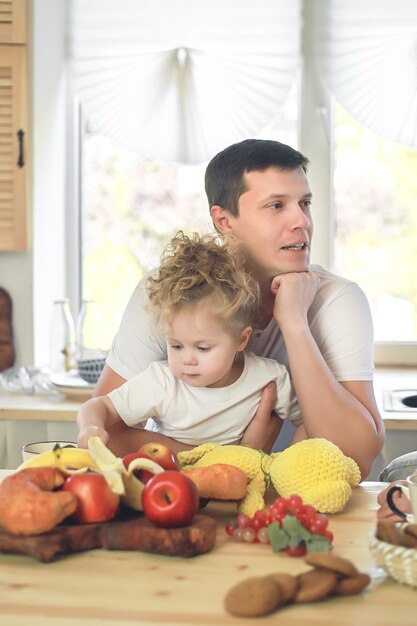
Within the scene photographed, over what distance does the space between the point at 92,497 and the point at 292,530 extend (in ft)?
0.85

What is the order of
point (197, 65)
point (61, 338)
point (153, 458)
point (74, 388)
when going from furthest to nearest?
point (197, 65), point (61, 338), point (74, 388), point (153, 458)

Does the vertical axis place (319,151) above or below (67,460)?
above

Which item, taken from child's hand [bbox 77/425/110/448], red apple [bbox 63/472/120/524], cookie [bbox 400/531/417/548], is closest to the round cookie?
cookie [bbox 400/531/417/548]

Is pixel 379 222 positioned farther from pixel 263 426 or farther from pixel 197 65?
pixel 263 426

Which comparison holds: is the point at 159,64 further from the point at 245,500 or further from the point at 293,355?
the point at 245,500

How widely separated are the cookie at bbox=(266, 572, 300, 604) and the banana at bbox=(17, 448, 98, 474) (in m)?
0.36

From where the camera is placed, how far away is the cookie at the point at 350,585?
1043mm

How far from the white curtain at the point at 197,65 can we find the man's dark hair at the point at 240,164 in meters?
1.26

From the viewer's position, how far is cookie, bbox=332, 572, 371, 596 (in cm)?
104

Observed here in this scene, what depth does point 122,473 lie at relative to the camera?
1.27 metres

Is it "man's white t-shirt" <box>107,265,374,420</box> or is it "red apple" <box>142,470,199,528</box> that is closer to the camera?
"red apple" <box>142,470,199,528</box>

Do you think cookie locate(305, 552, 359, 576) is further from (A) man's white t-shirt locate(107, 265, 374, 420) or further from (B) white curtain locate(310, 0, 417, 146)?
(B) white curtain locate(310, 0, 417, 146)

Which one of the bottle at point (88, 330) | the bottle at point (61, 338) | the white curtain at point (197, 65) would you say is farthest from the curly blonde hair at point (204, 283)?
the white curtain at point (197, 65)

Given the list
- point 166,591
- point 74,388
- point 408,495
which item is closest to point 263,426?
point 408,495
